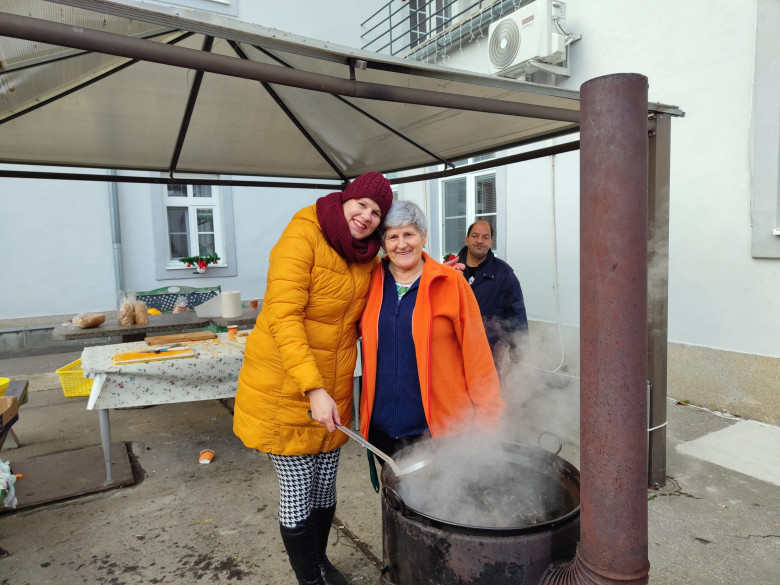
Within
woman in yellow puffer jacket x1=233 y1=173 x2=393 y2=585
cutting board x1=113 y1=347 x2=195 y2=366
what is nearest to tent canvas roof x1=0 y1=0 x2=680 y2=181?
woman in yellow puffer jacket x1=233 y1=173 x2=393 y2=585

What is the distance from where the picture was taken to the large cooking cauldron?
1.52m

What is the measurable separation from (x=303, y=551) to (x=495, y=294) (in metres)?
2.51

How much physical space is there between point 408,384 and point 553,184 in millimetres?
4956

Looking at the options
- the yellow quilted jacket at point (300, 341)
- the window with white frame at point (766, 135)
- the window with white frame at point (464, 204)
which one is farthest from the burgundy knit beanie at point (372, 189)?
the window with white frame at point (464, 204)

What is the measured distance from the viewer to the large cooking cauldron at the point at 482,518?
59.8 inches

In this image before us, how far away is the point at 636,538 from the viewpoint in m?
1.35

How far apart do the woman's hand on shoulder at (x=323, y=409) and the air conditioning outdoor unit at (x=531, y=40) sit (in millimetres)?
5360

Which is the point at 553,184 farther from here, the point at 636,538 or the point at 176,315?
the point at 636,538

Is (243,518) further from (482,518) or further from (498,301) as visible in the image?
(498,301)

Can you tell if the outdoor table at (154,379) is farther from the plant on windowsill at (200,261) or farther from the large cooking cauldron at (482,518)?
the plant on windowsill at (200,261)

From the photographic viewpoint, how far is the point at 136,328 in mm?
4828

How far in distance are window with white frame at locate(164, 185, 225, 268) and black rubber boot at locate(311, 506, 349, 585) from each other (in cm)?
791

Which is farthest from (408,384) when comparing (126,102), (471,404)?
(126,102)

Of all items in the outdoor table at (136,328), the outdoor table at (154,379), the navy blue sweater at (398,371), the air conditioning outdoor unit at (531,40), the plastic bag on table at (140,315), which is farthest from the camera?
the air conditioning outdoor unit at (531,40)
